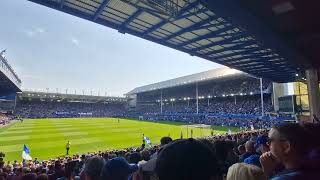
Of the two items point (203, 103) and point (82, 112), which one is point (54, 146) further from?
point (82, 112)

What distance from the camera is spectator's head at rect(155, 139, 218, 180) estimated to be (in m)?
1.54

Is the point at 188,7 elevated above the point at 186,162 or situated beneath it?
elevated above

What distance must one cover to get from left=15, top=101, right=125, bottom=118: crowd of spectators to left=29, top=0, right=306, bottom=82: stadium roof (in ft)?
271

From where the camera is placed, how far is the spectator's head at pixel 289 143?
87.7 inches

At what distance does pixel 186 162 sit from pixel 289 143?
1.32m

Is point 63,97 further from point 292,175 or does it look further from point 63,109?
point 292,175

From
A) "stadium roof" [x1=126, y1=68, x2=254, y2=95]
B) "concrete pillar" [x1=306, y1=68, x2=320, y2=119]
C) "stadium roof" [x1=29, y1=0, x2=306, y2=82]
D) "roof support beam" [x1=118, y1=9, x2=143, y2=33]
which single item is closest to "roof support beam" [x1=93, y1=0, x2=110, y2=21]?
"stadium roof" [x1=29, y1=0, x2=306, y2=82]

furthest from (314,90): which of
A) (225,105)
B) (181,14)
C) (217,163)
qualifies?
(225,105)

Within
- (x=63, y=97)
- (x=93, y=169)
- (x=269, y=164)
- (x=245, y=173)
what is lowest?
(x=93, y=169)

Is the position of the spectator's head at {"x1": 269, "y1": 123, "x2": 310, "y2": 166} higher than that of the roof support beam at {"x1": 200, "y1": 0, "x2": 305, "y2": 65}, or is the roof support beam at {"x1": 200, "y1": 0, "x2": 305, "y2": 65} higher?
the roof support beam at {"x1": 200, "y1": 0, "x2": 305, "y2": 65}

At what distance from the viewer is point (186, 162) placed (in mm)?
1546

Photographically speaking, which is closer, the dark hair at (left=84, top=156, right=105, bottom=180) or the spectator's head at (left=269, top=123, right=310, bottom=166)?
the spectator's head at (left=269, top=123, right=310, bottom=166)

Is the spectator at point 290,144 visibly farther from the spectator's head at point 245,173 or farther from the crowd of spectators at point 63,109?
the crowd of spectators at point 63,109

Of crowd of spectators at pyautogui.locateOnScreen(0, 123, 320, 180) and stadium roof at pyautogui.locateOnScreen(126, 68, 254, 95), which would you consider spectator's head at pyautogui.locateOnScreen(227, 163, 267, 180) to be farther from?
stadium roof at pyautogui.locateOnScreen(126, 68, 254, 95)
